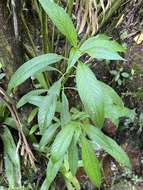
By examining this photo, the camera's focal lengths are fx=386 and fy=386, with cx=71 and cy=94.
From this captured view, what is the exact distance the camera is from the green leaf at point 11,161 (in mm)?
2213

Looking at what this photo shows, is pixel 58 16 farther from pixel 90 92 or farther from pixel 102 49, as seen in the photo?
pixel 90 92

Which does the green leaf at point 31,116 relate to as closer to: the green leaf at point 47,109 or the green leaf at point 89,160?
the green leaf at point 47,109

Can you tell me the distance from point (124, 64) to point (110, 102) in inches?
35.8

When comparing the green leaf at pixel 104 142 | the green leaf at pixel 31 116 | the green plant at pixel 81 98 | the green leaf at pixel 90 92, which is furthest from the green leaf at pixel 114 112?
the green leaf at pixel 31 116

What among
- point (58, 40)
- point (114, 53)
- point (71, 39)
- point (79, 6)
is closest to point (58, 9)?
point (71, 39)

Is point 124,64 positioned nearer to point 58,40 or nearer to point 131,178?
point 58,40

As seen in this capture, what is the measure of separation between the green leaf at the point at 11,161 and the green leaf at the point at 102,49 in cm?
106

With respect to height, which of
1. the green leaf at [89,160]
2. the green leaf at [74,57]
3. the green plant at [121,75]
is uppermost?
the green leaf at [74,57]

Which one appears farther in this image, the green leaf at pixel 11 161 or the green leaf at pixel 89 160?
the green leaf at pixel 11 161

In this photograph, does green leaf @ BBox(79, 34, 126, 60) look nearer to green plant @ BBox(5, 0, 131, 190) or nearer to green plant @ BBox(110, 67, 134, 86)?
green plant @ BBox(5, 0, 131, 190)

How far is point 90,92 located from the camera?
1.28 metres

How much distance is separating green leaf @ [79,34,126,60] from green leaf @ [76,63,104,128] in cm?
7

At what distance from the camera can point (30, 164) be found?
2.30 metres

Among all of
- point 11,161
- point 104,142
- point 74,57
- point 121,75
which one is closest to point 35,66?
point 74,57
